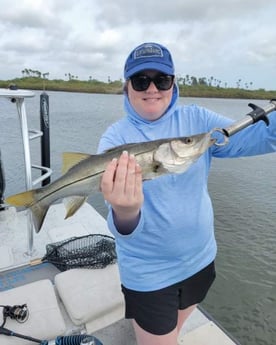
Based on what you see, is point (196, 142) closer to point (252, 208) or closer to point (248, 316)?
point (248, 316)

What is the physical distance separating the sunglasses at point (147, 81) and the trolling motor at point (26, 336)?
1.94 metres

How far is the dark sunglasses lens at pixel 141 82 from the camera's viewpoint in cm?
215

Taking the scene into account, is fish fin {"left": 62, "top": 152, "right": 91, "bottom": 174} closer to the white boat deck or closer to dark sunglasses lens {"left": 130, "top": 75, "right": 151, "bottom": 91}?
dark sunglasses lens {"left": 130, "top": 75, "right": 151, "bottom": 91}

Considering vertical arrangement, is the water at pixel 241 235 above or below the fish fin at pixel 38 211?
below

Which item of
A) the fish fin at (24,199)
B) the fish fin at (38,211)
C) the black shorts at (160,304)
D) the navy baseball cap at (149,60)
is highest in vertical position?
the navy baseball cap at (149,60)

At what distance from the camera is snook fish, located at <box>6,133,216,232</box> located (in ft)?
6.35

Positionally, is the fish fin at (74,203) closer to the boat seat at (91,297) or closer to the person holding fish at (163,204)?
the person holding fish at (163,204)

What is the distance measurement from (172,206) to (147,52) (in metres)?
1.00

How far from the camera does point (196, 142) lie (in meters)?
1.95

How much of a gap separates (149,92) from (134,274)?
47.0 inches

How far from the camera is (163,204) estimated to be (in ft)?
6.99

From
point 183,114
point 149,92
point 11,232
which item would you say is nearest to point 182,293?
point 183,114

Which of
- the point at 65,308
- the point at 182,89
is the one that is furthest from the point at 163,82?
the point at 182,89

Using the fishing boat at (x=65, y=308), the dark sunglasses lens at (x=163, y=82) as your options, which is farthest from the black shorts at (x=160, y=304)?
the dark sunglasses lens at (x=163, y=82)
